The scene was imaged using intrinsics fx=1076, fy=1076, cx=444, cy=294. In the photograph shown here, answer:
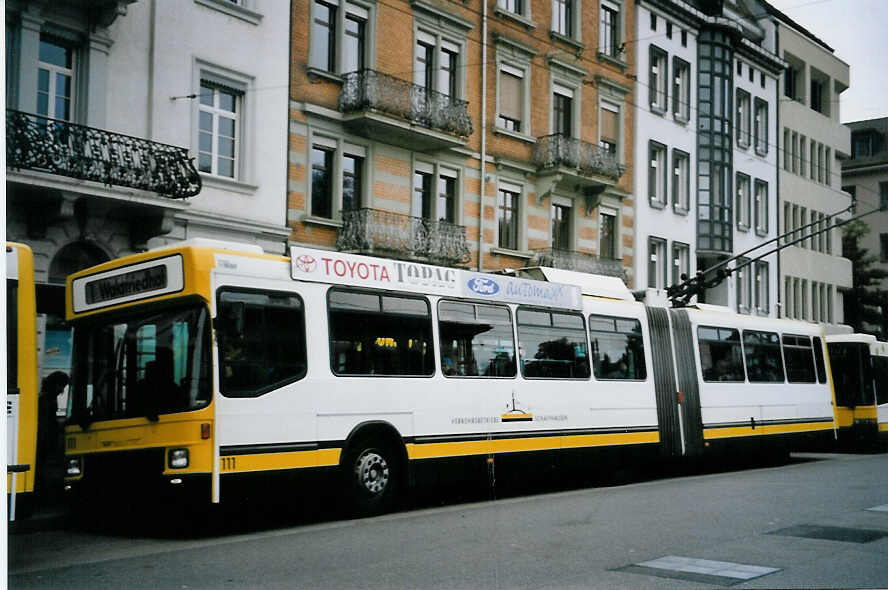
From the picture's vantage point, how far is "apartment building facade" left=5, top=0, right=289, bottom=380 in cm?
1680

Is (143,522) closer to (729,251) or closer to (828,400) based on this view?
(828,400)

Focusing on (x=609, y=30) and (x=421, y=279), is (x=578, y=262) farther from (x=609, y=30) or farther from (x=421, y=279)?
(x=421, y=279)

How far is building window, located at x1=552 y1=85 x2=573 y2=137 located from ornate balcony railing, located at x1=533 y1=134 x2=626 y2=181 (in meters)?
0.71

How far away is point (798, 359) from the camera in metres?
22.7

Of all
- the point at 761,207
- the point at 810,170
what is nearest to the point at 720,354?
the point at 761,207

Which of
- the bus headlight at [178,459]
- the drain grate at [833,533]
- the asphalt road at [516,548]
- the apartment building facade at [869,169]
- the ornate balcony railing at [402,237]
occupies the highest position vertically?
the apartment building facade at [869,169]

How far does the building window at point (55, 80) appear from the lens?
17531 mm

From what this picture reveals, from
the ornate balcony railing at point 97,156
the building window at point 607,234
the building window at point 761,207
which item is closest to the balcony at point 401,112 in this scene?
the ornate balcony railing at point 97,156

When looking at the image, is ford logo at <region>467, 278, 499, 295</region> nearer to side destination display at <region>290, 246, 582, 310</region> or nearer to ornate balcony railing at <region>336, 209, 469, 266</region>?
side destination display at <region>290, 246, 582, 310</region>

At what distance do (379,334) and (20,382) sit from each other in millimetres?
5332

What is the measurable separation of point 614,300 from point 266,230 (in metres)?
7.33

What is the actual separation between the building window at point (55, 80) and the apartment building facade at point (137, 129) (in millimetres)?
23

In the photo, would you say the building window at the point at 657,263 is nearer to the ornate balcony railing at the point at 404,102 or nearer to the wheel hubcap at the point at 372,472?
the ornate balcony railing at the point at 404,102

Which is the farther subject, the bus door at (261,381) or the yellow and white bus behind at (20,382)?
the bus door at (261,381)
